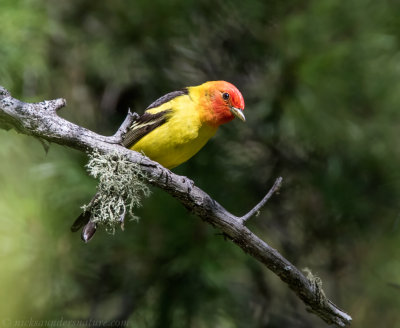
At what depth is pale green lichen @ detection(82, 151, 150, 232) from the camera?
121 inches

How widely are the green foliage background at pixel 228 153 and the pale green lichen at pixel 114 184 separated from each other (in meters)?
0.43

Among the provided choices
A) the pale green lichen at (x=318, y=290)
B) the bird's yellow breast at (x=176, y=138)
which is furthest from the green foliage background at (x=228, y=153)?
the pale green lichen at (x=318, y=290)

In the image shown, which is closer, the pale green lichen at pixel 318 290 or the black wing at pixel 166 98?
the pale green lichen at pixel 318 290

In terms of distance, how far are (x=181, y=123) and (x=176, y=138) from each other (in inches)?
5.2

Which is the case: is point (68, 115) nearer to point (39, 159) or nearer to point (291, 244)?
point (39, 159)

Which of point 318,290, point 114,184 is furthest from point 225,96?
point 318,290

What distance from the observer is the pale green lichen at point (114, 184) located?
10.1 ft

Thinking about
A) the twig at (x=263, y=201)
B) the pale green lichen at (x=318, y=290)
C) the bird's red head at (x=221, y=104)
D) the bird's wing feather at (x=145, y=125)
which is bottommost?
the pale green lichen at (x=318, y=290)

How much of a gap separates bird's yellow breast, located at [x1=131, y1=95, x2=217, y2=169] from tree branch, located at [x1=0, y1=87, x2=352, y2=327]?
0.67 m

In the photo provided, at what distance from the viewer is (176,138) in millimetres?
3873

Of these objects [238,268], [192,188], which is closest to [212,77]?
[238,268]

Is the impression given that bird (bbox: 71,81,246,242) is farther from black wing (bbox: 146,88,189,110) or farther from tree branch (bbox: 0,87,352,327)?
tree branch (bbox: 0,87,352,327)

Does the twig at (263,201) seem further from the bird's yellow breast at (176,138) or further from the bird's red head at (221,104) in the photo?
the bird's red head at (221,104)

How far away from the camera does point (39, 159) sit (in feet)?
12.6
